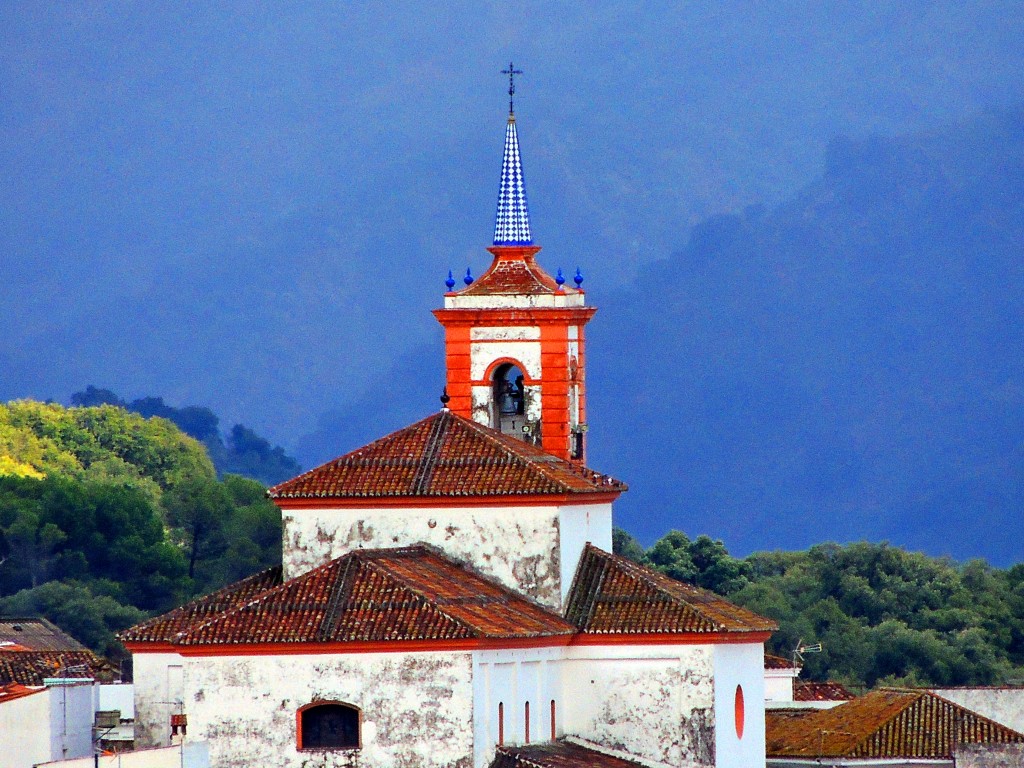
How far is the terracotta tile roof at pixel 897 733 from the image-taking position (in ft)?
199

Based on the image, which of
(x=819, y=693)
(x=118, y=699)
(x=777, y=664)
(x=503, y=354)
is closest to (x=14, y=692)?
(x=118, y=699)

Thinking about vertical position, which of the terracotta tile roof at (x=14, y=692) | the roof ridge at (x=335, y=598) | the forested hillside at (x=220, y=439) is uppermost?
the forested hillside at (x=220, y=439)

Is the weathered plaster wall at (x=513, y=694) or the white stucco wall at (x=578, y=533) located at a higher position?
the white stucco wall at (x=578, y=533)

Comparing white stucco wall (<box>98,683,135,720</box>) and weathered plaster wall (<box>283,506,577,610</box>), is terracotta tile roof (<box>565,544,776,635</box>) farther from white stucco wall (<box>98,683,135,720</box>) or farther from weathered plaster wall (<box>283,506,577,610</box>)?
white stucco wall (<box>98,683,135,720</box>)

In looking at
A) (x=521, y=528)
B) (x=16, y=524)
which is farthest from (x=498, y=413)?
(x=16, y=524)

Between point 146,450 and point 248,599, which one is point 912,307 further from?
point 248,599

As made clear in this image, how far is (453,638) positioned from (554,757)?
3.35 metres

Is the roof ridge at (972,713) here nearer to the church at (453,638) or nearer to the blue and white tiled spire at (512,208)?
the church at (453,638)

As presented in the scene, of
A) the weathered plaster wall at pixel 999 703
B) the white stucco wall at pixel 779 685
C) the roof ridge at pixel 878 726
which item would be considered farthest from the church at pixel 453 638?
the white stucco wall at pixel 779 685

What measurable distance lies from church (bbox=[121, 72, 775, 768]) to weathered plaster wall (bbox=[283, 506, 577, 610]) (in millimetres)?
31

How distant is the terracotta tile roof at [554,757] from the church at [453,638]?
0.06 metres

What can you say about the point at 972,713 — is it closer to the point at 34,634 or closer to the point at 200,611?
the point at 200,611

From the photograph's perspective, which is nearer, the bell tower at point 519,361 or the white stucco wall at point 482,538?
the white stucco wall at point 482,538

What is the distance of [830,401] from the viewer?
602 ft
